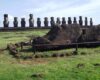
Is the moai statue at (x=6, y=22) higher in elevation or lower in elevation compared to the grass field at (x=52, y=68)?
higher

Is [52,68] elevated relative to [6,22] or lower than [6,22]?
lower

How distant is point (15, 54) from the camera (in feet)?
86.1

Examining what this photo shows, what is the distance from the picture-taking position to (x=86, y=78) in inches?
750

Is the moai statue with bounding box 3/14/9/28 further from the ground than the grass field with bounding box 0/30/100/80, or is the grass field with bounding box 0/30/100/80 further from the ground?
the moai statue with bounding box 3/14/9/28

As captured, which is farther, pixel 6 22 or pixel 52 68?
pixel 6 22

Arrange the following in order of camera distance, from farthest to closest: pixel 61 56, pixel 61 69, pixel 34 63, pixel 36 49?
pixel 36 49 < pixel 61 56 < pixel 34 63 < pixel 61 69

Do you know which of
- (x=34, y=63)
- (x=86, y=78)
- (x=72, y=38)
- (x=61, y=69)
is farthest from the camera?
(x=72, y=38)

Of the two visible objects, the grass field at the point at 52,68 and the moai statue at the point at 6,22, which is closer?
the grass field at the point at 52,68

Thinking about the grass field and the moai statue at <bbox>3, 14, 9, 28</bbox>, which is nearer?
the grass field

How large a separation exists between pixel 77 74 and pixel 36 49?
9.41 metres

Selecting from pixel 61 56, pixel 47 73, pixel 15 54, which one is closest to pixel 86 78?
pixel 47 73

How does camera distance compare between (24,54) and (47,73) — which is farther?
(24,54)

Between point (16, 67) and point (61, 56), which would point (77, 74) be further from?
point (61, 56)

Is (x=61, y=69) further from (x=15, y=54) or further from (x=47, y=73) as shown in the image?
(x=15, y=54)
